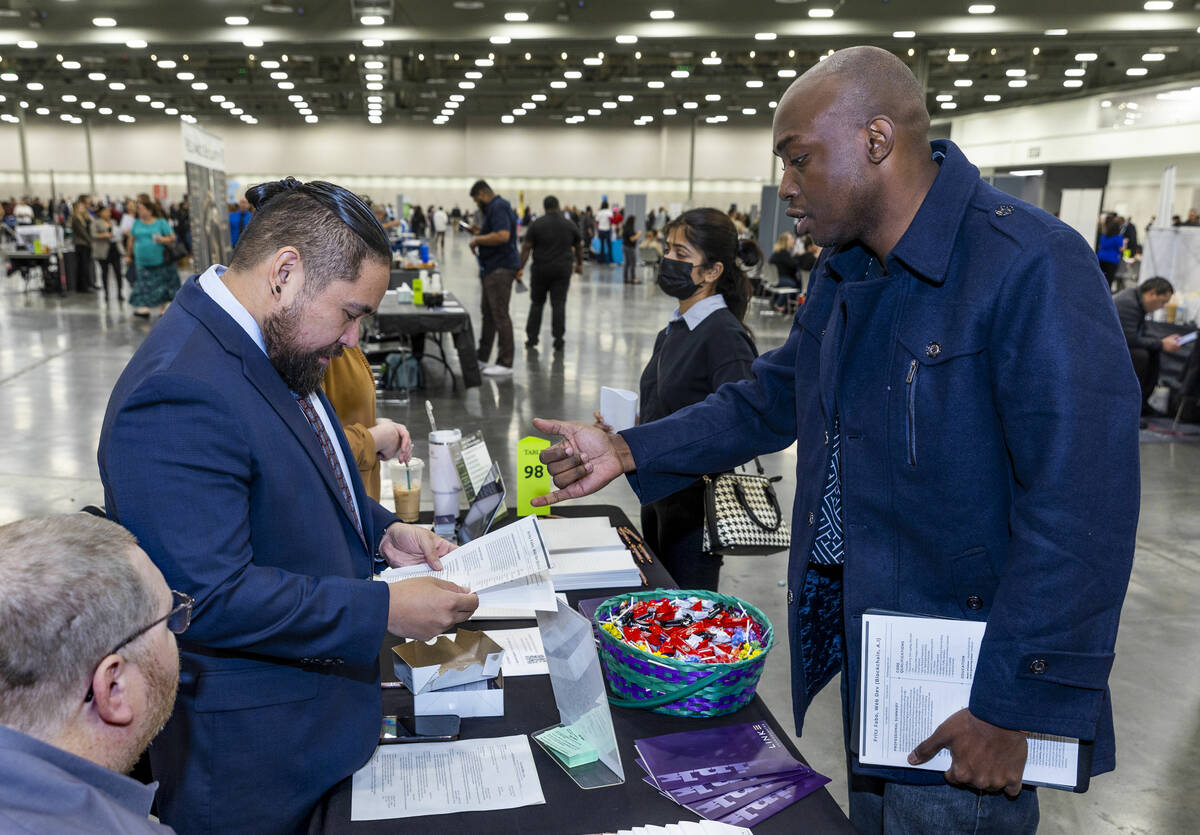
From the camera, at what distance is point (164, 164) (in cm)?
3412

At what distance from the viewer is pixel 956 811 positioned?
1.33m

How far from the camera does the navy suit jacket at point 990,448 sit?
1.12 m

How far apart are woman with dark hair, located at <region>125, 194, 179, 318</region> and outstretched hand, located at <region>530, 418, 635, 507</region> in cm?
1078

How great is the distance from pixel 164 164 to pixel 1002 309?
3861 cm

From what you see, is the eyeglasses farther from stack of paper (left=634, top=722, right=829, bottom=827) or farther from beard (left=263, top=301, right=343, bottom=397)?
stack of paper (left=634, top=722, right=829, bottom=827)

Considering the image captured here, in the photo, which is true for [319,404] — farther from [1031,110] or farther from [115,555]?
[1031,110]

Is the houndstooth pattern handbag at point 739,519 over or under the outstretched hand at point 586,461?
under

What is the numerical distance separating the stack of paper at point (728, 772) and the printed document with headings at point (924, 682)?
234 millimetres

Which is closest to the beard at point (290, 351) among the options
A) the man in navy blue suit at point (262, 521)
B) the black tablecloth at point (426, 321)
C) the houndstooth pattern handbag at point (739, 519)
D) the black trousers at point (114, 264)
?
the man in navy blue suit at point (262, 521)

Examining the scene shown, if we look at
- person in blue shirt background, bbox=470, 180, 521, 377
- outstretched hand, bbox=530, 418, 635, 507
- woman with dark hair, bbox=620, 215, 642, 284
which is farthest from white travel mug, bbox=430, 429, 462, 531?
woman with dark hair, bbox=620, 215, 642, 284

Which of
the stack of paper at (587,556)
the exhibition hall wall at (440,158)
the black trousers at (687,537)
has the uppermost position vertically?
the exhibition hall wall at (440,158)

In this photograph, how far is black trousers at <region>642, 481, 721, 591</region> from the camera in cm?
298

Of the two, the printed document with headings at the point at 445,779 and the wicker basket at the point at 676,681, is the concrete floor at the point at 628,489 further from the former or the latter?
the printed document with headings at the point at 445,779

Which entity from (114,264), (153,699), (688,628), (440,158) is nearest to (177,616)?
(153,699)
